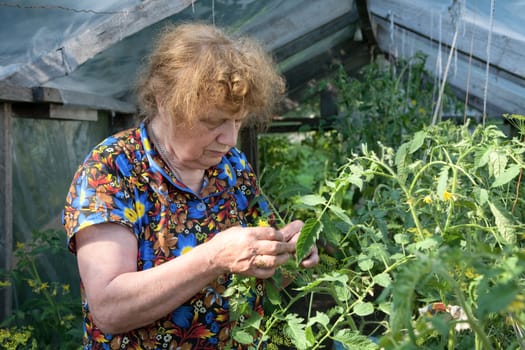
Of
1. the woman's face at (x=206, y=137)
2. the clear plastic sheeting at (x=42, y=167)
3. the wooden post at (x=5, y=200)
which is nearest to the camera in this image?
the woman's face at (x=206, y=137)

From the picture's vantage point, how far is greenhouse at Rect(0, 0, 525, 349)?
43.3 inches

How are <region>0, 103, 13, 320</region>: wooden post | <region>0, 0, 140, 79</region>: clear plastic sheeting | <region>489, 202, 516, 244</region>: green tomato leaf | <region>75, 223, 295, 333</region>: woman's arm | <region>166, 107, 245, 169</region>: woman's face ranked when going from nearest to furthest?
<region>489, 202, 516, 244</region>: green tomato leaf < <region>75, 223, 295, 333</region>: woman's arm < <region>166, 107, 245, 169</region>: woman's face < <region>0, 0, 140, 79</region>: clear plastic sheeting < <region>0, 103, 13, 320</region>: wooden post

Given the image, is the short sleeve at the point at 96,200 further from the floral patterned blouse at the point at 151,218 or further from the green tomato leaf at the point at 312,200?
the green tomato leaf at the point at 312,200

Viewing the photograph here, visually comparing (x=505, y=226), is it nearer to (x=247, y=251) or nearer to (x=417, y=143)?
(x=417, y=143)

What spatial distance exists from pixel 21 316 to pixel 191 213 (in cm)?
89

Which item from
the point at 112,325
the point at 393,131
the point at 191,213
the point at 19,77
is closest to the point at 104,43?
the point at 19,77

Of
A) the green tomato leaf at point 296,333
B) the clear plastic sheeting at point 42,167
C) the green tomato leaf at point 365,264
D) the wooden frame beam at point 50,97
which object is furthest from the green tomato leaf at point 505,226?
the clear plastic sheeting at point 42,167

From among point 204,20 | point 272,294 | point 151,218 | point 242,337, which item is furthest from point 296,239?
point 204,20

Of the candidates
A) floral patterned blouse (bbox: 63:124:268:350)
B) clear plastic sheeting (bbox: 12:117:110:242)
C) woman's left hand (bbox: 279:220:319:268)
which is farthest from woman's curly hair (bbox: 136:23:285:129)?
clear plastic sheeting (bbox: 12:117:110:242)

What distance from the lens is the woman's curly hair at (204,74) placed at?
139 cm

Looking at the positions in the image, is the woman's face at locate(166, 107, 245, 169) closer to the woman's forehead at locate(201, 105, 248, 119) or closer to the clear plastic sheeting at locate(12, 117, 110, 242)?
the woman's forehead at locate(201, 105, 248, 119)

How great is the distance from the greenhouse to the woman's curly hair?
0.63 feet

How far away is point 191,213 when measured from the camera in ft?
4.94

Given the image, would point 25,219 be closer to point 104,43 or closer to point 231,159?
point 104,43
